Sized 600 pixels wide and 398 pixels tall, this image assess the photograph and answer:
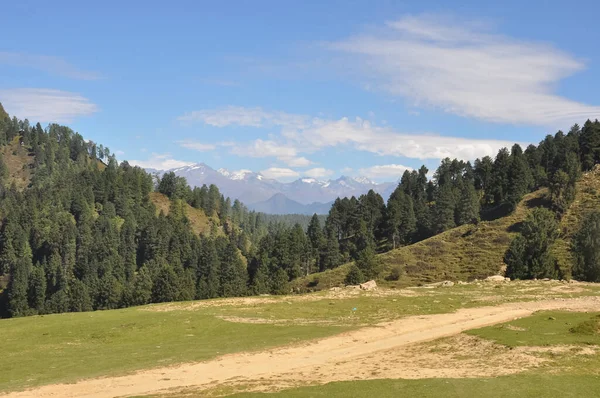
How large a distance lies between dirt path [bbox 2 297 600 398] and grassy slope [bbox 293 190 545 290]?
241 ft

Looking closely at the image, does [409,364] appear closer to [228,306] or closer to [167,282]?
[228,306]

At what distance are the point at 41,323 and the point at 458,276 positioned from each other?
102 meters

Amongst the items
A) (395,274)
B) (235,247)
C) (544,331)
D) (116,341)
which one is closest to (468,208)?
(395,274)

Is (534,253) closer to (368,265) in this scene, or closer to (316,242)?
(368,265)

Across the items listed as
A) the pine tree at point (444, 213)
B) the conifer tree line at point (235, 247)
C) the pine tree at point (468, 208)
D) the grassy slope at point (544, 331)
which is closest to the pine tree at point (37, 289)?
the conifer tree line at point (235, 247)

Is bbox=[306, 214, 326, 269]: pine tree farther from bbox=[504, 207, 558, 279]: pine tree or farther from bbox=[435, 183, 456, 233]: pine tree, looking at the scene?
bbox=[504, 207, 558, 279]: pine tree

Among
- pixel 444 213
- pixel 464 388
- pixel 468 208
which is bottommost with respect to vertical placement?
pixel 464 388

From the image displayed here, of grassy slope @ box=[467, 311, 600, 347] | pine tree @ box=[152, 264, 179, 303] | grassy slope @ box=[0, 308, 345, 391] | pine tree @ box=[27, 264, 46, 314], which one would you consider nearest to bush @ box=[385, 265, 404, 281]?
pine tree @ box=[152, 264, 179, 303]

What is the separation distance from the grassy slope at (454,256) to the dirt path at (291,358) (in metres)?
73.4

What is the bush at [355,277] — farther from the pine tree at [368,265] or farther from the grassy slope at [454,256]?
the grassy slope at [454,256]

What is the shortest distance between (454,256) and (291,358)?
11313 centimetres

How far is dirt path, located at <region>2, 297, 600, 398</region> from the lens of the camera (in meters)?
27.6

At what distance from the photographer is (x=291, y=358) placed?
34250 millimetres

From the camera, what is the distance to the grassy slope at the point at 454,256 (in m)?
125
